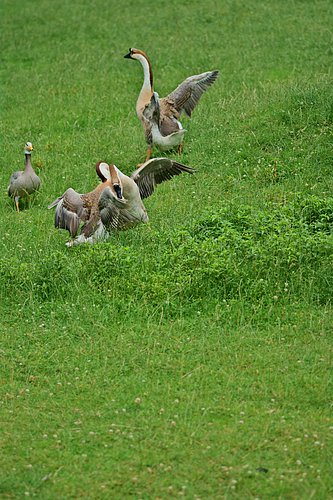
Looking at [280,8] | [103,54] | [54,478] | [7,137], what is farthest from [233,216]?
[280,8]

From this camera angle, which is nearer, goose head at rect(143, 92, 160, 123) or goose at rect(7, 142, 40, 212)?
goose at rect(7, 142, 40, 212)

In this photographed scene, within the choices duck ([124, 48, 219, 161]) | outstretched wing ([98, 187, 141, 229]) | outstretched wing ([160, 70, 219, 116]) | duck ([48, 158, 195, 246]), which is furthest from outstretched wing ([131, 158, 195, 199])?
outstretched wing ([160, 70, 219, 116])

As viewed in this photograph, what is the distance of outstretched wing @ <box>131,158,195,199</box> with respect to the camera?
9656 millimetres

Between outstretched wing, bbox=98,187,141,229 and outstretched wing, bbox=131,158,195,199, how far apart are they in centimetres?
68

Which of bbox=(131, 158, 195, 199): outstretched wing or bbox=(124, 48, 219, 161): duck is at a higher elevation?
bbox=(124, 48, 219, 161): duck

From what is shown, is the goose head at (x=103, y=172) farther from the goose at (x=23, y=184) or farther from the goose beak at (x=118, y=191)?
the goose at (x=23, y=184)

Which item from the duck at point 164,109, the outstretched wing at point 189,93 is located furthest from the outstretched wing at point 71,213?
the outstretched wing at point 189,93

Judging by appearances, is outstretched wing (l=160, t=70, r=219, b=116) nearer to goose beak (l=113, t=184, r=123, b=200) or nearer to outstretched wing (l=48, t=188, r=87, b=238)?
outstretched wing (l=48, t=188, r=87, b=238)

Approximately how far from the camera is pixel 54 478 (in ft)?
17.9

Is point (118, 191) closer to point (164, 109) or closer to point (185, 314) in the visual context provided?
point (185, 314)

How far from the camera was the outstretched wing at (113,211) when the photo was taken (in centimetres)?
882

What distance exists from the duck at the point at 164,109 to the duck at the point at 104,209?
2.08 metres

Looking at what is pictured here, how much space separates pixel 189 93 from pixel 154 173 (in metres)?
2.92

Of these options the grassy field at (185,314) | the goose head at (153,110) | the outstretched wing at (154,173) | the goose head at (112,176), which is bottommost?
the grassy field at (185,314)
